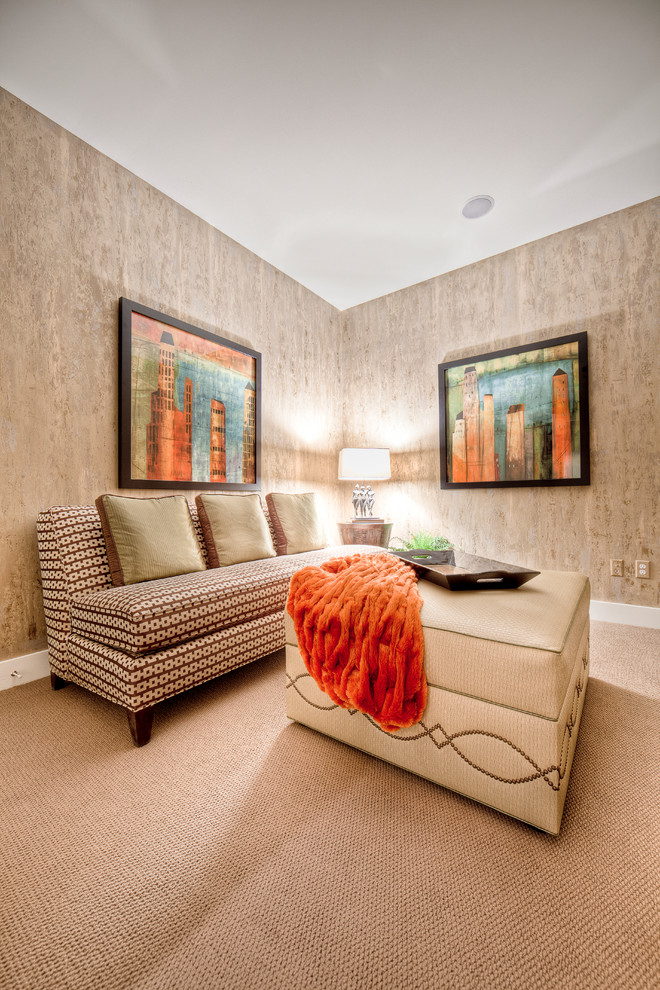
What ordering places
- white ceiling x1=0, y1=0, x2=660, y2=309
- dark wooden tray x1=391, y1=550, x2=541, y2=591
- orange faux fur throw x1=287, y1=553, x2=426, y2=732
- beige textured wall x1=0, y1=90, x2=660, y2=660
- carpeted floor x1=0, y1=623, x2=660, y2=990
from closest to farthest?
carpeted floor x1=0, y1=623, x2=660, y2=990, orange faux fur throw x1=287, y1=553, x2=426, y2=732, dark wooden tray x1=391, y1=550, x2=541, y2=591, white ceiling x1=0, y1=0, x2=660, y2=309, beige textured wall x1=0, y1=90, x2=660, y2=660

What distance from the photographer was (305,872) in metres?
0.89

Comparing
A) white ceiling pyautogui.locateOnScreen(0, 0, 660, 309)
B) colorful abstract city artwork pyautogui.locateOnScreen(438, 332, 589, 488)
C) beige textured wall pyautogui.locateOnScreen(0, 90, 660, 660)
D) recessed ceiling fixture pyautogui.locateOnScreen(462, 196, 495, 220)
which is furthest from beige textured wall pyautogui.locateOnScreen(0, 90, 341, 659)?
colorful abstract city artwork pyautogui.locateOnScreen(438, 332, 589, 488)

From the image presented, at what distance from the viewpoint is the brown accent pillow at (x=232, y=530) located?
231 centimetres

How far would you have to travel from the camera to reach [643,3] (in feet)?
5.09

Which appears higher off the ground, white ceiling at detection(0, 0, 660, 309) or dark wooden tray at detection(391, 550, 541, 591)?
white ceiling at detection(0, 0, 660, 309)

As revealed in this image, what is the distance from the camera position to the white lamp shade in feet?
11.3

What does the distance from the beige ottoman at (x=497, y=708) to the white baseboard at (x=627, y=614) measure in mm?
1781

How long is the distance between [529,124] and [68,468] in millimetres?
2925

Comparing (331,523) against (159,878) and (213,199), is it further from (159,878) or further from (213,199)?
(159,878)

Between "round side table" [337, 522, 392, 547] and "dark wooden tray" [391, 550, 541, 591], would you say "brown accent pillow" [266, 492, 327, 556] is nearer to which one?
"round side table" [337, 522, 392, 547]

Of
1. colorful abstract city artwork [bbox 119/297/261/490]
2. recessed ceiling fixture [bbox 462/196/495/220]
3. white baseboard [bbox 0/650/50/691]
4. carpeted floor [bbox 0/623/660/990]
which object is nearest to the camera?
carpeted floor [bbox 0/623/660/990]

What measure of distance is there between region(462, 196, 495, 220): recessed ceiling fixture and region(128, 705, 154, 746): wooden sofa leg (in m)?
3.25

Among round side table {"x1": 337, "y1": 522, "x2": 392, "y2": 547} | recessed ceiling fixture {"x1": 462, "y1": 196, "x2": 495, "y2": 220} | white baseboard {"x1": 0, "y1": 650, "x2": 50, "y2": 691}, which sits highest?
recessed ceiling fixture {"x1": 462, "y1": 196, "x2": 495, "y2": 220}

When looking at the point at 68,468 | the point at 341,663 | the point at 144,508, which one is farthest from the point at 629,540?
the point at 68,468
